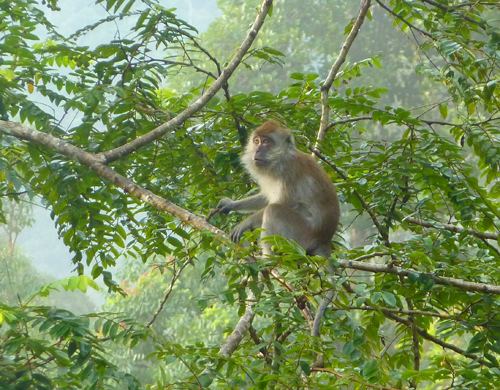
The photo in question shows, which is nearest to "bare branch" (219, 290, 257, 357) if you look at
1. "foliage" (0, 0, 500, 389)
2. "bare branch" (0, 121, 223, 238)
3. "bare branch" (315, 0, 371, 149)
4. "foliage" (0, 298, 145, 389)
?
"foliage" (0, 0, 500, 389)

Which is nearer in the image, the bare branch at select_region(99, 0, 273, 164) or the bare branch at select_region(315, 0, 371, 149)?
the bare branch at select_region(99, 0, 273, 164)

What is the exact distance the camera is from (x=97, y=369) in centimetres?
215

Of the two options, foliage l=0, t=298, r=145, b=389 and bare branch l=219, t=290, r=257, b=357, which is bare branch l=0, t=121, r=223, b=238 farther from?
foliage l=0, t=298, r=145, b=389

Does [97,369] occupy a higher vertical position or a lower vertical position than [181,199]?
lower

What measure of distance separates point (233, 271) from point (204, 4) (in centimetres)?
7151

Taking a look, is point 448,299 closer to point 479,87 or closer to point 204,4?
point 479,87

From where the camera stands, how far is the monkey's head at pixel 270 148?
4.48 meters

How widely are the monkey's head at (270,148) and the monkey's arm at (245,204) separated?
26cm

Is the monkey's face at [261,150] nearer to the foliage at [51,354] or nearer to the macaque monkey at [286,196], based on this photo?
the macaque monkey at [286,196]

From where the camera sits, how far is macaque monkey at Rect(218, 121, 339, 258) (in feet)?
14.0

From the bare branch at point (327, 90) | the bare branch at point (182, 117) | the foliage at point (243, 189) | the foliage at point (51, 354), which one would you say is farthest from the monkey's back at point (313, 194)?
the foliage at point (51, 354)

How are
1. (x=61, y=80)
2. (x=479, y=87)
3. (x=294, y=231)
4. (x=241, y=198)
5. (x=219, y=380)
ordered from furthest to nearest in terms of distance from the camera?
(x=241, y=198)
(x=294, y=231)
(x=61, y=80)
(x=479, y=87)
(x=219, y=380)

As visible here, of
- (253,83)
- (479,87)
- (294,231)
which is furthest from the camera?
(253,83)

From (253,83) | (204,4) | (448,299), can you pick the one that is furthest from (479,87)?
(204,4)
